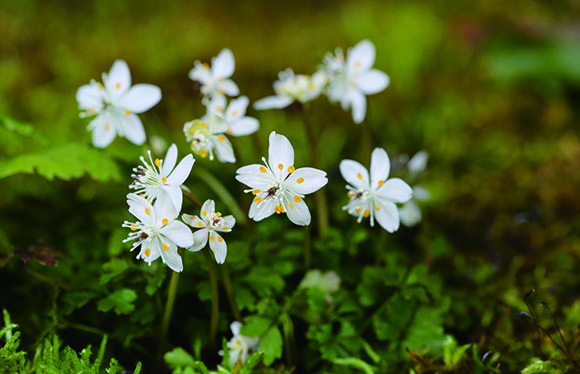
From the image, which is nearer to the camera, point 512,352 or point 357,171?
point 357,171

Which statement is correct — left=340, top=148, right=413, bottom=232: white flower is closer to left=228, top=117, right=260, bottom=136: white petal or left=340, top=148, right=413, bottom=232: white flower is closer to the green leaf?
left=228, top=117, right=260, bottom=136: white petal

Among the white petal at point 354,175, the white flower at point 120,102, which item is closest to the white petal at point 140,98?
the white flower at point 120,102

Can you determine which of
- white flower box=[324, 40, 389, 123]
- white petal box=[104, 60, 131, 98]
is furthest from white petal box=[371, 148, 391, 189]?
white petal box=[104, 60, 131, 98]

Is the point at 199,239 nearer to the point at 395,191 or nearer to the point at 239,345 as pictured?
the point at 239,345

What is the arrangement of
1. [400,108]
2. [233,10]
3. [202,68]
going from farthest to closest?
[233,10] → [400,108] → [202,68]

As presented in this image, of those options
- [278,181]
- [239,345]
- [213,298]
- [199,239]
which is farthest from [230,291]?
[278,181]

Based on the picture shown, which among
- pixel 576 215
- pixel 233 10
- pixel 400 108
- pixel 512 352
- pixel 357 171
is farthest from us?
pixel 233 10

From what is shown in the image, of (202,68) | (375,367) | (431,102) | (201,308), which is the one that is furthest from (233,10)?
(375,367)

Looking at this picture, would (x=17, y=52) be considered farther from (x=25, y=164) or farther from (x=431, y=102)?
(x=431, y=102)

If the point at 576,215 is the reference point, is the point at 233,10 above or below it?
above
